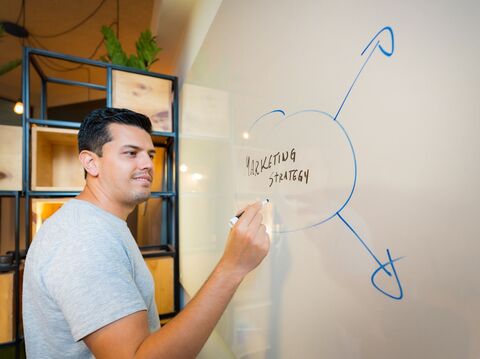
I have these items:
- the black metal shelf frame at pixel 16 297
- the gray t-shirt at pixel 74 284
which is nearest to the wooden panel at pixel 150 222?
the black metal shelf frame at pixel 16 297

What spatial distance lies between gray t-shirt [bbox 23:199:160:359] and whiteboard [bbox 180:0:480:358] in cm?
33

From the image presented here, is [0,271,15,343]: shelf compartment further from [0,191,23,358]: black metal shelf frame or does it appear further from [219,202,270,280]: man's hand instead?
[219,202,270,280]: man's hand

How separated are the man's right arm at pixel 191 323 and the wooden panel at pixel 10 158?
130cm

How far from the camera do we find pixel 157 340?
0.43 meters

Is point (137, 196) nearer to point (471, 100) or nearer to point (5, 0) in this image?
point (471, 100)

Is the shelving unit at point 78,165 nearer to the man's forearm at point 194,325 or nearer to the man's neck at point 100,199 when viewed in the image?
the man's neck at point 100,199

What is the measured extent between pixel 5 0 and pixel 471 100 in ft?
10.6

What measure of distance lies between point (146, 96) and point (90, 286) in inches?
53.2

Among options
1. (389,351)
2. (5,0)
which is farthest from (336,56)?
(5,0)

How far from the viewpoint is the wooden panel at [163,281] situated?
5.09 ft

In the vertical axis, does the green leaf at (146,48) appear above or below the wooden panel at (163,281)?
above

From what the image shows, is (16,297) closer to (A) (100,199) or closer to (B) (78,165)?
(B) (78,165)

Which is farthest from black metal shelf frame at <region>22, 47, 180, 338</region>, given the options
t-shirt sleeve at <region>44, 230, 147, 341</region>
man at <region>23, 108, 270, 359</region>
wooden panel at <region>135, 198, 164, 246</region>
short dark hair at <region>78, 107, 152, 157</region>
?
t-shirt sleeve at <region>44, 230, 147, 341</region>

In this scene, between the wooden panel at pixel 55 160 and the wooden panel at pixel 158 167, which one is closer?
the wooden panel at pixel 55 160
